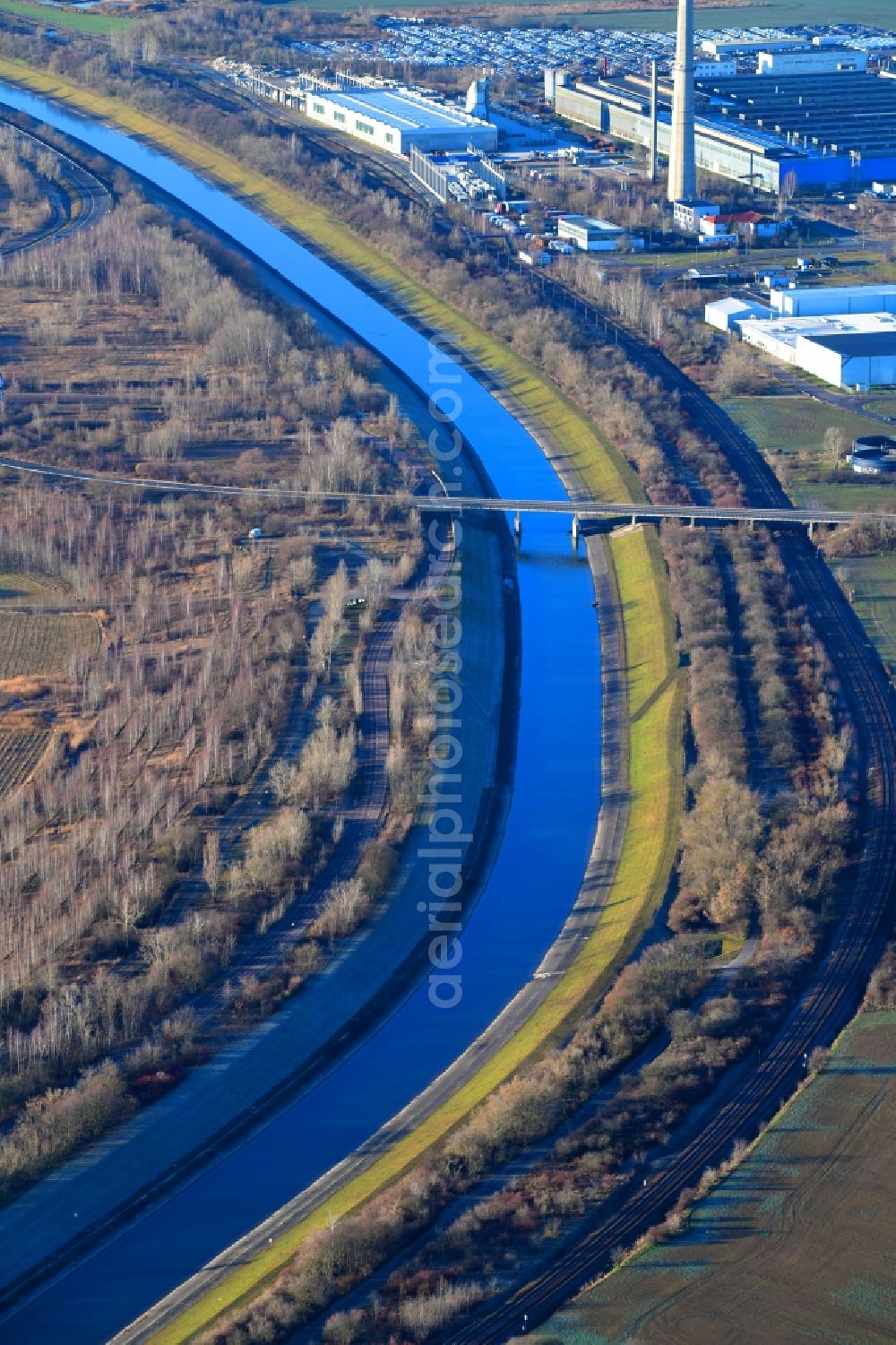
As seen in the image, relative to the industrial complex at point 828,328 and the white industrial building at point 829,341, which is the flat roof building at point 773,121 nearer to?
the industrial complex at point 828,328

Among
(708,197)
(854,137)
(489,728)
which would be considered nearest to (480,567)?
(489,728)

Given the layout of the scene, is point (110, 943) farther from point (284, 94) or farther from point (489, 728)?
point (284, 94)

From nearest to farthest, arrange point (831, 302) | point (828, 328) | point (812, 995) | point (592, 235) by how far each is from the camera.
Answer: point (812, 995), point (828, 328), point (831, 302), point (592, 235)

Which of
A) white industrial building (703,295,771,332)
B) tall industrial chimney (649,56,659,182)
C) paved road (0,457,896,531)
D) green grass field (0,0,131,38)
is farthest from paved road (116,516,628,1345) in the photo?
green grass field (0,0,131,38)

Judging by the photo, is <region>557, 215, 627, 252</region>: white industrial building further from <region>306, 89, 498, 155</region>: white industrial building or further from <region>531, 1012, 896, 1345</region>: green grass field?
<region>531, 1012, 896, 1345</region>: green grass field

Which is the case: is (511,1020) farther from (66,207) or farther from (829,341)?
(66,207)

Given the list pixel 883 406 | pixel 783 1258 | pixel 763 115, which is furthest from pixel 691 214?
pixel 783 1258
